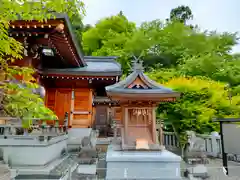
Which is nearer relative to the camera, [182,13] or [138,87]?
[138,87]

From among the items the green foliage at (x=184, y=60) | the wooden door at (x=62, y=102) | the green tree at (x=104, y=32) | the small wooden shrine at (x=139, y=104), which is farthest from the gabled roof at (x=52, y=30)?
the green tree at (x=104, y=32)

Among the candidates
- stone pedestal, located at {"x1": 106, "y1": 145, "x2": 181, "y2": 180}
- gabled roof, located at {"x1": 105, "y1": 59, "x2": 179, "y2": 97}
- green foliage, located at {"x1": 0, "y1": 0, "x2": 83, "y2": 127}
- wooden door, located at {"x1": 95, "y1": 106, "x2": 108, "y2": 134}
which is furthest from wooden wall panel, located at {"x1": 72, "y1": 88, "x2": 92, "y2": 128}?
green foliage, located at {"x1": 0, "y1": 0, "x2": 83, "y2": 127}

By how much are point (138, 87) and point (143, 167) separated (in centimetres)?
326

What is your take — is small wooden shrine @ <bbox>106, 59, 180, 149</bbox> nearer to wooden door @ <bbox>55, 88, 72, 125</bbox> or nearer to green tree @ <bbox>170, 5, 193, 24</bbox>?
wooden door @ <bbox>55, 88, 72, 125</bbox>

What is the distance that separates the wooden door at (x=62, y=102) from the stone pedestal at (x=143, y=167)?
5207 mm

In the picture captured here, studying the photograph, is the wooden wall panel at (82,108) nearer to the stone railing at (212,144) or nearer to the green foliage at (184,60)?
the green foliage at (184,60)

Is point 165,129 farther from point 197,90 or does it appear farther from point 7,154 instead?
point 7,154

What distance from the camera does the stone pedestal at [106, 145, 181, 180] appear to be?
264 inches

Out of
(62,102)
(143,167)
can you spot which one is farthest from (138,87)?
(62,102)

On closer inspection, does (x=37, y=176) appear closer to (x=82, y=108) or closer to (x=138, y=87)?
(x=138, y=87)

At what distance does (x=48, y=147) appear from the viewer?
7031 mm

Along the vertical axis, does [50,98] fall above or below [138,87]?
below

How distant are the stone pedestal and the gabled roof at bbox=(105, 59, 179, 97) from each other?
2.49 m

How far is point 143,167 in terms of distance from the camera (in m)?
6.95
